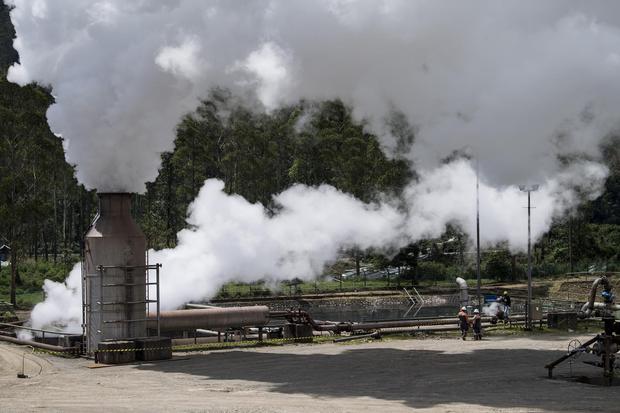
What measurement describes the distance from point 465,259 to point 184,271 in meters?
43.2

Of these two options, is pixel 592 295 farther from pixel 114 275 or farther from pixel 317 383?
pixel 114 275

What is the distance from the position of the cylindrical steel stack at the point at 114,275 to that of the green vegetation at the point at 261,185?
29697mm

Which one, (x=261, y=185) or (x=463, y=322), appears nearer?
(x=463, y=322)

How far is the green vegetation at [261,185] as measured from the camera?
2835 inches

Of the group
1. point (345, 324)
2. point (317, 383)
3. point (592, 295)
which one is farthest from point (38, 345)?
point (592, 295)

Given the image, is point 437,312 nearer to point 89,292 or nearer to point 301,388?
point 89,292

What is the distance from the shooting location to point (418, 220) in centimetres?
7325

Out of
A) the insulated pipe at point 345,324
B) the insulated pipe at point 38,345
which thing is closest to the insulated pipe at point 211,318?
the insulated pipe at point 345,324

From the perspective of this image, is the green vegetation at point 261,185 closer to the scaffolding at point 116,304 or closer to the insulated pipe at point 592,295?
the insulated pipe at point 592,295

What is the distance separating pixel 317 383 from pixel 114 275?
971 cm

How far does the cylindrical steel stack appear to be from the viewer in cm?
3172

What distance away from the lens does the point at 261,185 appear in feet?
301

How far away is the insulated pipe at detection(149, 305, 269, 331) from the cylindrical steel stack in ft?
11.4

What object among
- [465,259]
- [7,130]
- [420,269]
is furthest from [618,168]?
[7,130]
